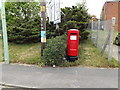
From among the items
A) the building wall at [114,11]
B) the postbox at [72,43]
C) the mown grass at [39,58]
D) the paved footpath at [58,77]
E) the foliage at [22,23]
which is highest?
the building wall at [114,11]

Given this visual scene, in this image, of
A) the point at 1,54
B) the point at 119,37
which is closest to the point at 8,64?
the point at 1,54

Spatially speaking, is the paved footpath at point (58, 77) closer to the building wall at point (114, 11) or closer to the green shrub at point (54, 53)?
the green shrub at point (54, 53)

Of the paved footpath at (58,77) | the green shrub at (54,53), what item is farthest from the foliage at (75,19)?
the paved footpath at (58,77)

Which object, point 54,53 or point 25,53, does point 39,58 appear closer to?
point 54,53

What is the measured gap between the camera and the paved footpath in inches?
A: 145

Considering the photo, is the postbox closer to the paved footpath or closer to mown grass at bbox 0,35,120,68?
mown grass at bbox 0,35,120,68

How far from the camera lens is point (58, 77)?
13.7 feet

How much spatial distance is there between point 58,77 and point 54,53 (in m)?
1.12

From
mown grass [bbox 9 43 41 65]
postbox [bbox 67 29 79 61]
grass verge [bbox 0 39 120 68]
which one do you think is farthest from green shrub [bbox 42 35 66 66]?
mown grass [bbox 9 43 41 65]

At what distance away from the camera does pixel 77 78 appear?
13.5 ft

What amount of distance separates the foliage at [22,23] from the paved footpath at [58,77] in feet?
10.0

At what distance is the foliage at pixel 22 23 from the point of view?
783 cm

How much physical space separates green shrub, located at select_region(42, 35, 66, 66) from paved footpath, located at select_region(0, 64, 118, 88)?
0.32 m

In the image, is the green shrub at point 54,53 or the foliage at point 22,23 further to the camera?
the foliage at point 22,23
